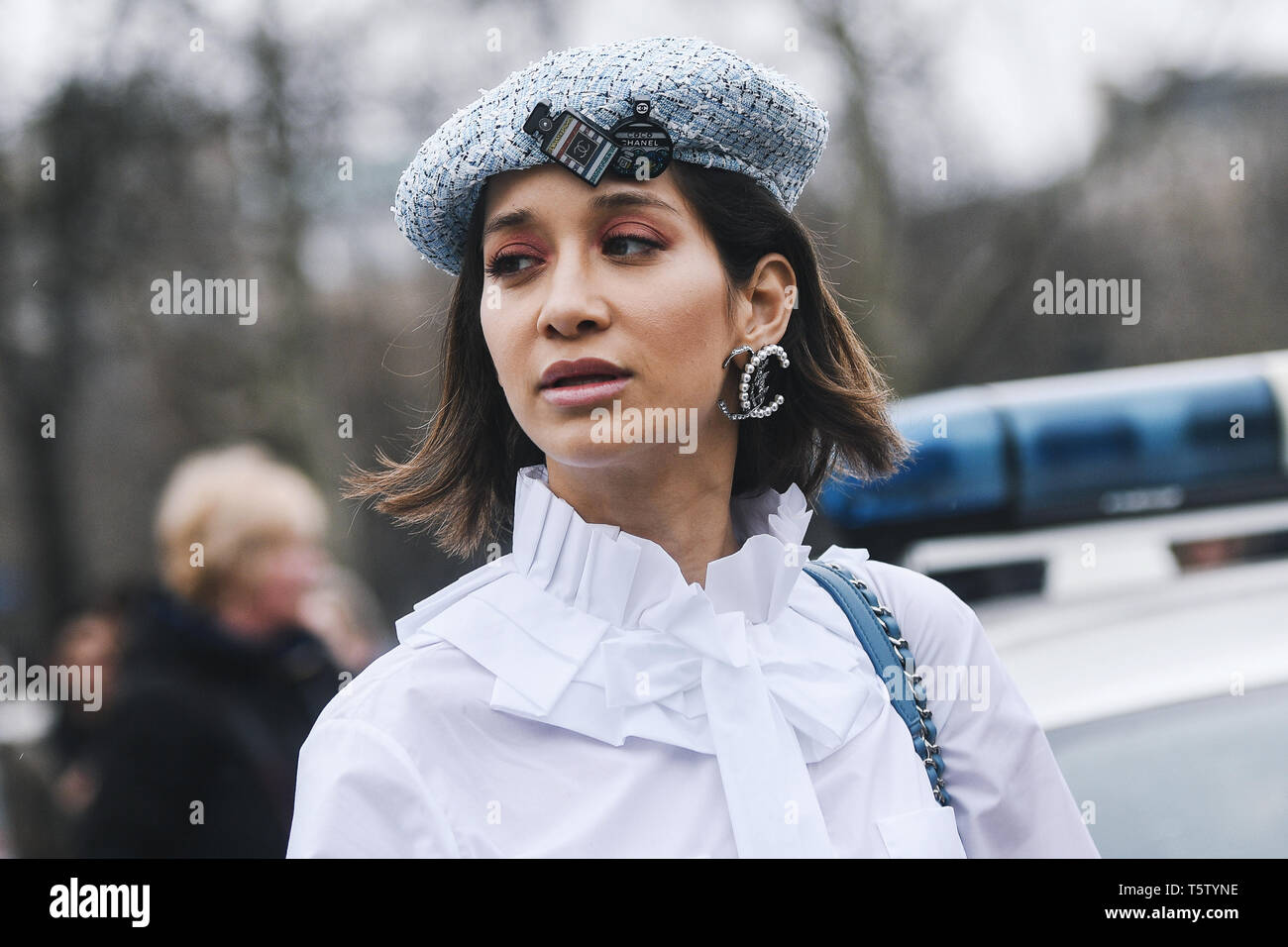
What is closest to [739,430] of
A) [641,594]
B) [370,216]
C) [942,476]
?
[641,594]

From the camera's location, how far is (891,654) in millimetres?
1749

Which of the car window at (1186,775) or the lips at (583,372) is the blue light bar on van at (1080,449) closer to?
the car window at (1186,775)

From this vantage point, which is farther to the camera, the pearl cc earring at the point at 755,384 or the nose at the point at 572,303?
the pearl cc earring at the point at 755,384

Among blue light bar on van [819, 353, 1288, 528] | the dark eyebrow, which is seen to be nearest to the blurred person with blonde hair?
blue light bar on van [819, 353, 1288, 528]

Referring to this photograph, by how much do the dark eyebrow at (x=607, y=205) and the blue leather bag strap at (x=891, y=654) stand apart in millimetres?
578

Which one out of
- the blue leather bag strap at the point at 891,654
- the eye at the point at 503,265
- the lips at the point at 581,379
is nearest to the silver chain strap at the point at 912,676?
the blue leather bag strap at the point at 891,654

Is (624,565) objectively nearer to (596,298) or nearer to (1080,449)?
(596,298)

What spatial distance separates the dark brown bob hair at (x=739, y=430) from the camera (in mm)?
1838

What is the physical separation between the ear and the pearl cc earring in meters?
0.02

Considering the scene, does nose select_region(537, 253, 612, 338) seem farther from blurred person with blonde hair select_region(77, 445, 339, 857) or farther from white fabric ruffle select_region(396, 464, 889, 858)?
blurred person with blonde hair select_region(77, 445, 339, 857)

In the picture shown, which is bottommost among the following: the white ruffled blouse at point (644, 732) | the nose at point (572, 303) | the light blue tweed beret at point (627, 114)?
the white ruffled blouse at point (644, 732)

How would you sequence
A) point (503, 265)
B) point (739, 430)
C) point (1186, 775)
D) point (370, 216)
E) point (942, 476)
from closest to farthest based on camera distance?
point (503, 265)
point (739, 430)
point (1186, 775)
point (942, 476)
point (370, 216)

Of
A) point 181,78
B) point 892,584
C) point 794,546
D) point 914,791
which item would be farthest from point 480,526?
point 181,78

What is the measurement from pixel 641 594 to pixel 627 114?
58 cm
